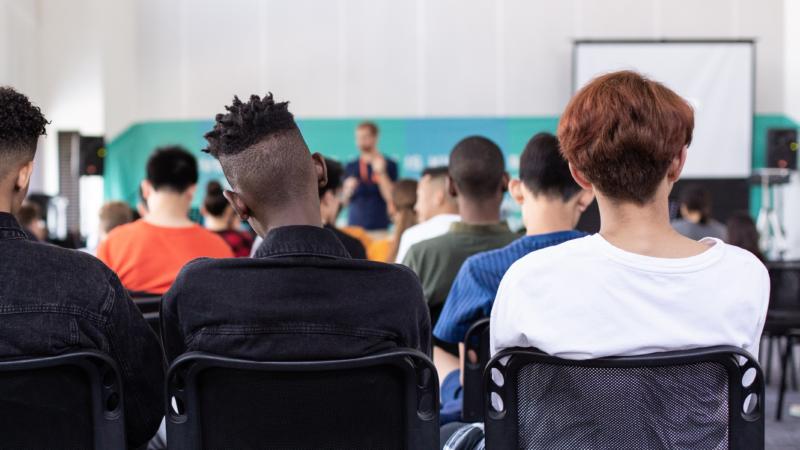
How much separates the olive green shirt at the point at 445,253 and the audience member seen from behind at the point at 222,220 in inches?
73.9

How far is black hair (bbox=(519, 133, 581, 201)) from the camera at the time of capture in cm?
225

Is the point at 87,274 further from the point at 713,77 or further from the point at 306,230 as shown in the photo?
the point at 713,77

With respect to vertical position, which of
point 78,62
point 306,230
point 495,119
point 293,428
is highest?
point 78,62

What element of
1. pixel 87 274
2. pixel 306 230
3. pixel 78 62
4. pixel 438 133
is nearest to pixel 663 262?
pixel 306 230

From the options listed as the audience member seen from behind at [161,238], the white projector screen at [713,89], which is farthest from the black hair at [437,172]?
the white projector screen at [713,89]

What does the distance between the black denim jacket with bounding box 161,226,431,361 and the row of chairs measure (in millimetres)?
48

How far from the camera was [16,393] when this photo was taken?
54.4 inches

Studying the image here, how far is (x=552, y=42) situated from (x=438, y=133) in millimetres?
1681

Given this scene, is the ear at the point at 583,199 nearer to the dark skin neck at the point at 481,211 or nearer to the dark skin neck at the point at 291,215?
the dark skin neck at the point at 481,211

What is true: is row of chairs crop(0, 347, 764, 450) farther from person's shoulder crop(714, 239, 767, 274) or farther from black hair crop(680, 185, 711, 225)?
black hair crop(680, 185, 711, 225)

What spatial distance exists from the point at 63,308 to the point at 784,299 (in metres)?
4.11

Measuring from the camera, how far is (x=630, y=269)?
1344 millimetres

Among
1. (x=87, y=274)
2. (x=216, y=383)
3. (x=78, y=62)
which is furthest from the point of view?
(x=78, y=62)

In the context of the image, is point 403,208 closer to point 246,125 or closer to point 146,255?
point 146,255
